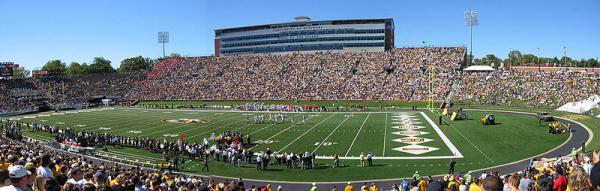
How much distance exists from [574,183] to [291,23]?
9686 centimetres

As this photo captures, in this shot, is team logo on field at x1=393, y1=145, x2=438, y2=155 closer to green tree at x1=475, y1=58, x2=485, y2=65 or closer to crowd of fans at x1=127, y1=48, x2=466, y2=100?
crowd of fans at x1=127, y1=48, x2=466, y2=100

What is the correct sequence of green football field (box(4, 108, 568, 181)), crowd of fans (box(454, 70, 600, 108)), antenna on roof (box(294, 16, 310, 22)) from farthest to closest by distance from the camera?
antenna on roof (box(294, 16, 310, 22))
crowd of fans (box(454, 70, 600, 108))
green football field (box(4, 108, 568, 181))

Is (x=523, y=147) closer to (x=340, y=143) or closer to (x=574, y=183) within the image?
(x=340, y=143)

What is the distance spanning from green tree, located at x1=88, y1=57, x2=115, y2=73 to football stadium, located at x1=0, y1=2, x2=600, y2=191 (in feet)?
128

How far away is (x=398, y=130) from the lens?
3756 centimetres

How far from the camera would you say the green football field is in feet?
77.5

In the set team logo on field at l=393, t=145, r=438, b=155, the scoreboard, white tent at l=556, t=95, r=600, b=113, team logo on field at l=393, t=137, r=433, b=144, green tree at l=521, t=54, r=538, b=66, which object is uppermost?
green tree at l=521, t=54, r=538, b=66

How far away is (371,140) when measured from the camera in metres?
32.5

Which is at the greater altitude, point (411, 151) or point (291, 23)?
point (291, 23)

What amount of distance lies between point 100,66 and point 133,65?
10.2 meters

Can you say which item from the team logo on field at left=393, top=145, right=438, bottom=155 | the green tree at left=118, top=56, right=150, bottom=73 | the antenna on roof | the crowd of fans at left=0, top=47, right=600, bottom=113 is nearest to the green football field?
the team logo on field at left=393, top=145, right=438, bottom=155

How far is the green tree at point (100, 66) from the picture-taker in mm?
143750

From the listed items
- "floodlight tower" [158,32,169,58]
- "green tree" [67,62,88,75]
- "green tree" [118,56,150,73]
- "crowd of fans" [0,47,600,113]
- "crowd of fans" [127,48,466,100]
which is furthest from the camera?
"green tree" [118,56,150,73]

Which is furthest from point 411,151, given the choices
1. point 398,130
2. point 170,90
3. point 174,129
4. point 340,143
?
point 170,90
